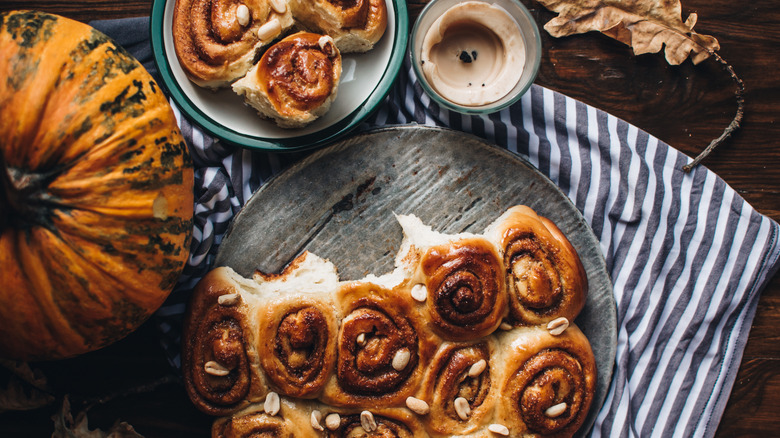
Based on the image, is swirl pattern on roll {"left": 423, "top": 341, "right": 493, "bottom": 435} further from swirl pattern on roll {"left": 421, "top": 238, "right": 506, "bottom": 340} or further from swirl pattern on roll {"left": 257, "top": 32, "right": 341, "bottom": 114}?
swirl pattern on roll {"left": 257, "top": 32, "right": 341, "bottom": 114}

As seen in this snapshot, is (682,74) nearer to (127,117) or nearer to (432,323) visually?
(432,323)

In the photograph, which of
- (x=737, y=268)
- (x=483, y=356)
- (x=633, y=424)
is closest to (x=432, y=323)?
(x=483, y=356)

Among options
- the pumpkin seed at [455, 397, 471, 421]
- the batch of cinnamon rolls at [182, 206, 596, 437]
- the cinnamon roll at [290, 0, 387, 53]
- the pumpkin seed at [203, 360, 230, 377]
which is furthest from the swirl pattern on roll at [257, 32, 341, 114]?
the pumpkin seed at [455, 397, 471, 421]

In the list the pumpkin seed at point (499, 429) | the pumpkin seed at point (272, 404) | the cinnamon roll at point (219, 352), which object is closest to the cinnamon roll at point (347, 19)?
the cinnamon roll at point (219, 352)

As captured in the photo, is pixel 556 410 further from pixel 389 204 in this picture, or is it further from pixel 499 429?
pixel 389 204

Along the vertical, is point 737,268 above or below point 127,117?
above
